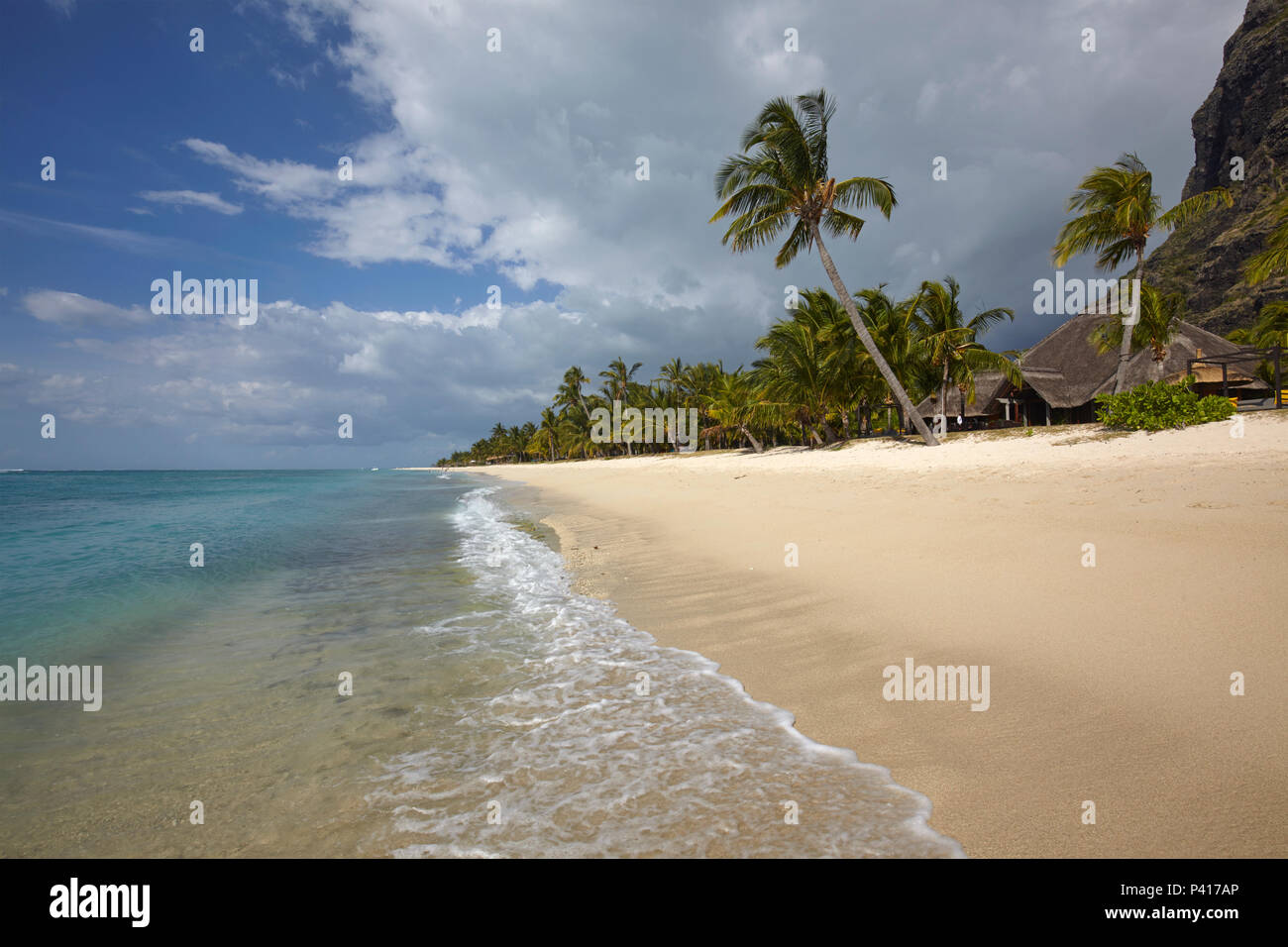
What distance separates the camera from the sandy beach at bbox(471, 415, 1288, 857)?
2389 millimetres

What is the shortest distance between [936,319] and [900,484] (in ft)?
66.7

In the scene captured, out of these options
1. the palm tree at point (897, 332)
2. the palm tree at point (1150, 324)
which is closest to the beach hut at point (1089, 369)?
the palm tree at point (1150, 324)

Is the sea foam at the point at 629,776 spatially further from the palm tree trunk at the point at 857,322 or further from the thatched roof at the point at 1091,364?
the thatched roof at the point at 1091,364

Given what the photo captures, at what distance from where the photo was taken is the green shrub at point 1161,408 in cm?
1325

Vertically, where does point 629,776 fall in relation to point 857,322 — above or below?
below

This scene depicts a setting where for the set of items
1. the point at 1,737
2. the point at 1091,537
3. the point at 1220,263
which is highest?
the point at 1220,263

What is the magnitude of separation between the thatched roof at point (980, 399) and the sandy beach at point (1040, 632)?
2471cm

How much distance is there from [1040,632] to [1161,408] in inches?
578

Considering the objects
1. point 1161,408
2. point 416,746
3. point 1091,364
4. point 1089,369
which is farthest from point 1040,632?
point 1091,364

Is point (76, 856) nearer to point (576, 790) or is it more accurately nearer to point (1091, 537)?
point (576, 790)

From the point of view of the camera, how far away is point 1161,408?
14.1 meters

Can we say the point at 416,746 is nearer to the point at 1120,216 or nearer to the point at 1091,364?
the point at 1120,216

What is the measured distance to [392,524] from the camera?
60.0 feet
